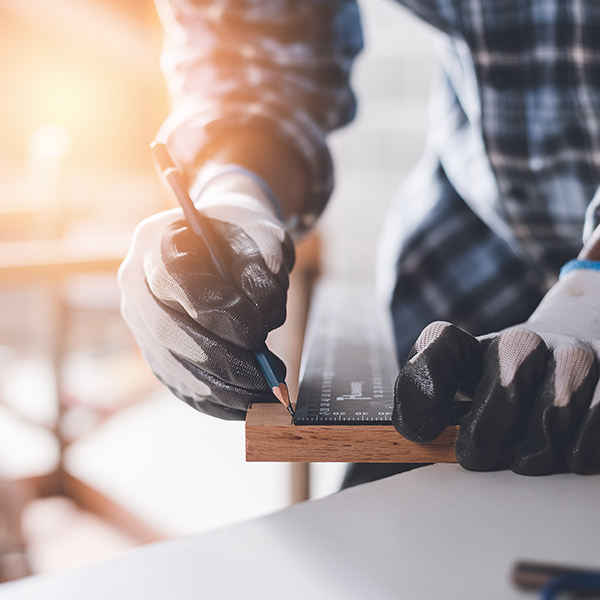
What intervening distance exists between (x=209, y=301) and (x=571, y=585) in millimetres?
268

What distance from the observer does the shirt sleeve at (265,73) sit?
2.23 ft

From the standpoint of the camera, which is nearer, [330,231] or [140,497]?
[140,497]

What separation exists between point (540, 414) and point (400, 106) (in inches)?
66.5

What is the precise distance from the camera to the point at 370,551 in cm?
25

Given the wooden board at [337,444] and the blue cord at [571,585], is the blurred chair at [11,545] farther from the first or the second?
the blue cord at [571,585]

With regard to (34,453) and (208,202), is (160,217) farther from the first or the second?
(34,453)

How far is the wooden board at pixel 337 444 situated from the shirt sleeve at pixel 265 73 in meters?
0.43

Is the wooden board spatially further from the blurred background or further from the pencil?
the blurred background

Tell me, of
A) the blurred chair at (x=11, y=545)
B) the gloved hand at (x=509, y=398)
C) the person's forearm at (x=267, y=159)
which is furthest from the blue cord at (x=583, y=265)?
the blurred chair at (x=11, y=545)

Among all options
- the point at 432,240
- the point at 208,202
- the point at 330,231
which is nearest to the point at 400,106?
the point at 330,231

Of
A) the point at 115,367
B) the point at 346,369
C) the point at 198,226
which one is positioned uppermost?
the point at 198,226

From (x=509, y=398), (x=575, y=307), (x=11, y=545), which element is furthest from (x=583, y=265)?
(x=11, y=545)

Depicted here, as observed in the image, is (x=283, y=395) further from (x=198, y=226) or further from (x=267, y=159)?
(x=267, y=159)

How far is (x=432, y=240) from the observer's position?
0.76 metres
